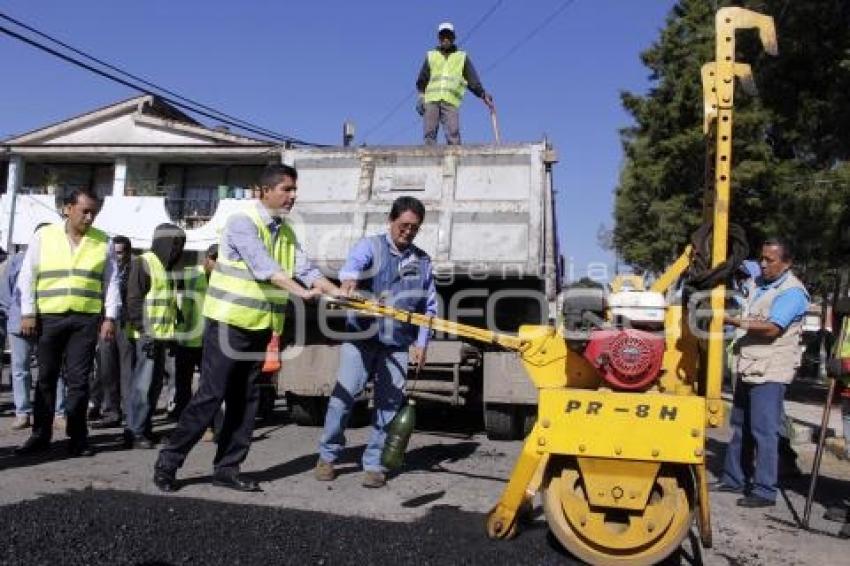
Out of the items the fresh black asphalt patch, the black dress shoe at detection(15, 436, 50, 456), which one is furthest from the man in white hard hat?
the fresh black asphalt patch

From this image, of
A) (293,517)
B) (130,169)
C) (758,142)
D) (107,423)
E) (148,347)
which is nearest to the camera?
(293,517)

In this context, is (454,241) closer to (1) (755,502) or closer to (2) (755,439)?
(2) (755,439)

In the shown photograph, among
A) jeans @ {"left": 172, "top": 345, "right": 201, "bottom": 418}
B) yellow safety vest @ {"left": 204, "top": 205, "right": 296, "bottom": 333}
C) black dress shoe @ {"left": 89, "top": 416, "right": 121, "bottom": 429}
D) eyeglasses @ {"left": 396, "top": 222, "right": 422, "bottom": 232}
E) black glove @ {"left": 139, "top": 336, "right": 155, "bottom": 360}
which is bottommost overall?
black dress shoe @ {"left": 89, "top": 416, "right": 121, "bottom": 429}

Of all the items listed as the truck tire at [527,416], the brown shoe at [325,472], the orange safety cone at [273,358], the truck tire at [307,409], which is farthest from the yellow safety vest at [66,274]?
the truck tire at [527,416]

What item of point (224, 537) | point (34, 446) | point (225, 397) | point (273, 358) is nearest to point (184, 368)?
point (273, 358)

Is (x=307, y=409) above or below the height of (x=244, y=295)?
below

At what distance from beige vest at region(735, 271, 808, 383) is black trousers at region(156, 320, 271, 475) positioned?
3.06 metres

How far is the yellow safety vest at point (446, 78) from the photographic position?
29.5ft

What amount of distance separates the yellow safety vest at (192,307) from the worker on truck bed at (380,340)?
1839 mm

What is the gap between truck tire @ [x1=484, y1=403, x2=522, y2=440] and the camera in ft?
22.0

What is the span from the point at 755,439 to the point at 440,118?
5143mm

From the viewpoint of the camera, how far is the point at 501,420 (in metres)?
6.73

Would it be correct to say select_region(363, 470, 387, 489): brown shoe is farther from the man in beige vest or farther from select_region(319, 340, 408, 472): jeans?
the man in beige vest

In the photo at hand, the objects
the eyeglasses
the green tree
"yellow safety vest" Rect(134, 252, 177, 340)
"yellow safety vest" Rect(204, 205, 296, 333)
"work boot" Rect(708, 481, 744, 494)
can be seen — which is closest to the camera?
"yellow safety vest" Rect(204, 205, 296, 333)
